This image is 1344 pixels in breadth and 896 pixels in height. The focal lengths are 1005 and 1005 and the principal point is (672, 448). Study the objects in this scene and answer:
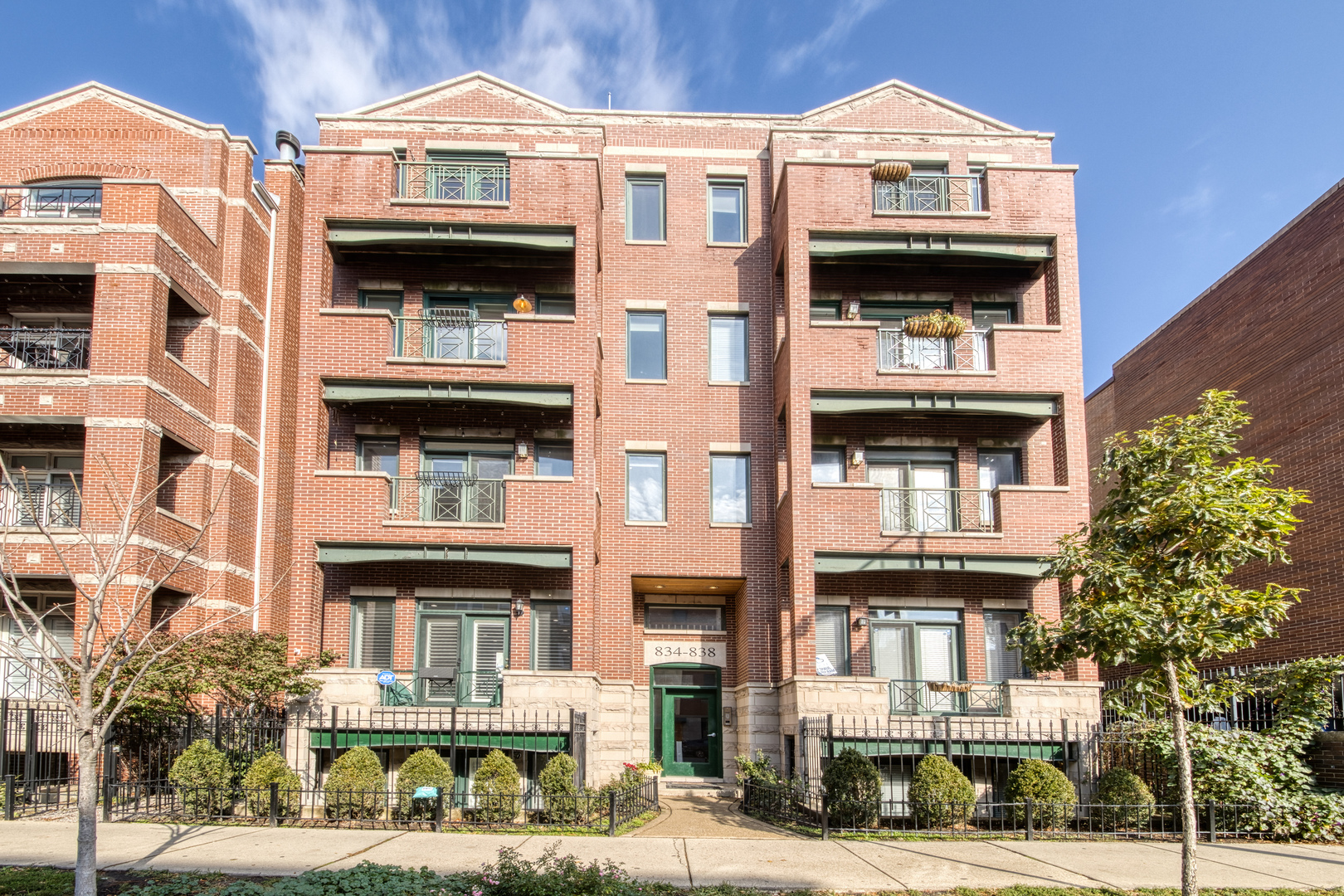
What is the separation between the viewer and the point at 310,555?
741 inches

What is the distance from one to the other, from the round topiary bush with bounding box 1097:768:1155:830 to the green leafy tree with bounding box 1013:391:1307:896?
369 cm

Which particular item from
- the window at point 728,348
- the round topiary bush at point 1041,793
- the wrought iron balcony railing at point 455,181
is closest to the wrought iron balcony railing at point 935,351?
the window at point 728,348

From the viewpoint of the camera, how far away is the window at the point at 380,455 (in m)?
20.9

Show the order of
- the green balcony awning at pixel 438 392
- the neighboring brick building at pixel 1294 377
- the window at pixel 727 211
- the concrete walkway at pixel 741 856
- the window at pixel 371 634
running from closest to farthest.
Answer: the concrete walkway at pixel 741 856 → the green balcony awning at pixel 438 392 → the window at pixel 371 634 → the neighboring brick building at pixel 1294 377 → the window at pixel 727 211

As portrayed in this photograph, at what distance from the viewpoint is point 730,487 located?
21391 mm

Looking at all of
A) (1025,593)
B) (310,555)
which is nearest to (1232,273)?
(1025,593)

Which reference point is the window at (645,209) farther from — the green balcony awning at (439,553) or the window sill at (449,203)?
the green balcony awning at (439,553)

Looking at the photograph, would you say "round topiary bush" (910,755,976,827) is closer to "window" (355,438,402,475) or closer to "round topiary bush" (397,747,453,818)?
"round topiary bush" (397,747,453,818)

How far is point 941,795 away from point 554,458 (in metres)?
10.1

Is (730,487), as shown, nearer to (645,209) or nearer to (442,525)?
(442,525)

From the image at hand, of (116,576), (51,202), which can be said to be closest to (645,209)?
(51,202)

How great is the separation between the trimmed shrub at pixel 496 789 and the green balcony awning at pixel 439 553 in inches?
159

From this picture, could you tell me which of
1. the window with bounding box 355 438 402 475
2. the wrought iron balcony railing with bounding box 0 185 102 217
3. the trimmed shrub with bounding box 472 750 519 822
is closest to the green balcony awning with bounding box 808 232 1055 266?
the window with bounding box 355 438 402 475

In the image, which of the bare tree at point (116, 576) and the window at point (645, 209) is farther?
the window at point (645, 209)
